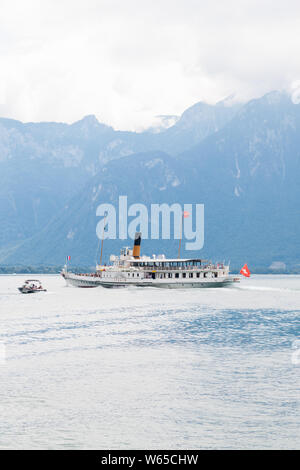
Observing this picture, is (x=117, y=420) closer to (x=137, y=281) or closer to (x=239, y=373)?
(x=239, y=373)

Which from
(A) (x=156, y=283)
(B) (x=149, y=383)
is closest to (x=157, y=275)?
(A) (x=156, y=283)

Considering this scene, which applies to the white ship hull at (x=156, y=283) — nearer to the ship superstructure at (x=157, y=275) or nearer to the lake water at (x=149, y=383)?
the ship superstructure at (x=157, y=275)

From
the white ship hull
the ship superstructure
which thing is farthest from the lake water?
the ship superstructure

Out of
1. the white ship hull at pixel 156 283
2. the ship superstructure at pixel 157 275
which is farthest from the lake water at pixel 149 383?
the ship superstructure at pixel 157 275

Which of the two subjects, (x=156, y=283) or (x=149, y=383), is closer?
(x=149, y=383)

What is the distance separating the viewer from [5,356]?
54594 millimetres

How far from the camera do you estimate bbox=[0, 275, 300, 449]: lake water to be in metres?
33.4

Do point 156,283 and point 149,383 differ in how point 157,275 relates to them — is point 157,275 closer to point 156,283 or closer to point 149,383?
point 156,283

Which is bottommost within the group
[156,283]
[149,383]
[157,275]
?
[149,383]

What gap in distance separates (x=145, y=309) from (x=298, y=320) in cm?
2440

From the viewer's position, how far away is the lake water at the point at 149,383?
33.4 meters

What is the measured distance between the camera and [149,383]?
45.0m

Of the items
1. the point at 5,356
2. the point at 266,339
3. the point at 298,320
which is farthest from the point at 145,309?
the point at 5,356
